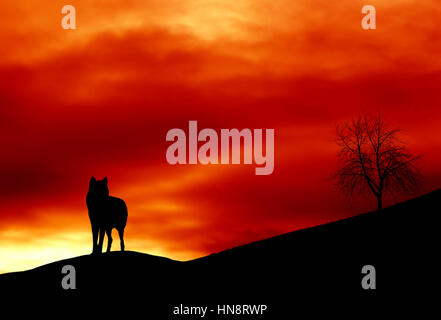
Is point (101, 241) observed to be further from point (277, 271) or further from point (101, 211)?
point (277, 271)

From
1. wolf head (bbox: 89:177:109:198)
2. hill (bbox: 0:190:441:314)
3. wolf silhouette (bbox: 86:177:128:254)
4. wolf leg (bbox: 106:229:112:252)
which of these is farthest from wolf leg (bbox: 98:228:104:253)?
wolf head (bbox: 89:177:109:198)

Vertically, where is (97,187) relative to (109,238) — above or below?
above

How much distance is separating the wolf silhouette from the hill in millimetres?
1374

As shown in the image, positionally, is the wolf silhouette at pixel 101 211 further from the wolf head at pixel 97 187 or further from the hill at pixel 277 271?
the hill at pixel 277 271

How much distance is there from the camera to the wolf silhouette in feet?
115

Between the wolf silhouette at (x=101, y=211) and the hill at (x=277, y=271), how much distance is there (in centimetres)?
137

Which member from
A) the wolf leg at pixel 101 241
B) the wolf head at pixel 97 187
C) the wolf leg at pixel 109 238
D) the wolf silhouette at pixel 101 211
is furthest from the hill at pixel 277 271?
the wolf head at pixel 97 187

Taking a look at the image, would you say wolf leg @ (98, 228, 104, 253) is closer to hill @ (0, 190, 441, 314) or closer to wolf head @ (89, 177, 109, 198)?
hill @ (0, 190, 441, 314)

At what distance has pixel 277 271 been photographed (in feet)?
116

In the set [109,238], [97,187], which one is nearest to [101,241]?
[109,238]

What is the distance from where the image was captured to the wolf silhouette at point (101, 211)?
34.9 metres

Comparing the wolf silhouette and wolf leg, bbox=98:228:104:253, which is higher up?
the wolf silhouette

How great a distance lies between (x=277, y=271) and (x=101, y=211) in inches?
383
